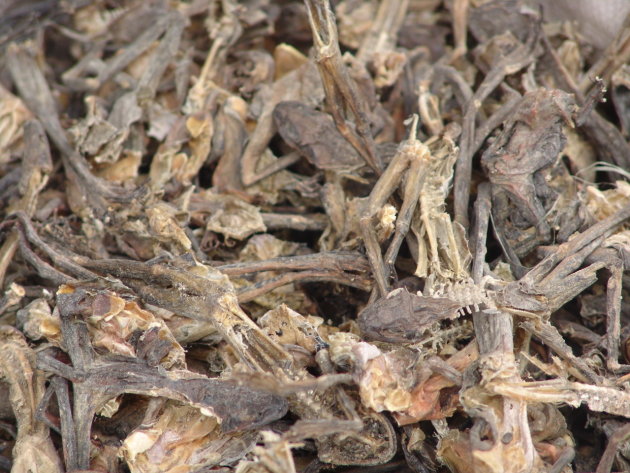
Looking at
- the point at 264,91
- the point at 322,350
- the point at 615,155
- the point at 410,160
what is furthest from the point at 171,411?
the point at 615,155

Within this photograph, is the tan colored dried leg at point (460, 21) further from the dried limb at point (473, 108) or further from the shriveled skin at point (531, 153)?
the shriveled skin at point (531, 153)

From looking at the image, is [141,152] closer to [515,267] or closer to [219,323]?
[219,323]

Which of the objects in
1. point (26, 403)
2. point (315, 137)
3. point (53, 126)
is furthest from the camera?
point (53, 126)

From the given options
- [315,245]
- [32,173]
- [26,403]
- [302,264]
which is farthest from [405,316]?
[32,173]

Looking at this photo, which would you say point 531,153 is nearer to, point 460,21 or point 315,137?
point 315,137

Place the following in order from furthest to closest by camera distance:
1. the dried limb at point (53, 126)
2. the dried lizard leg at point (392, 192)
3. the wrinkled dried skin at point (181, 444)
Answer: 1. the dried limb at point (53, 126)
2. the dried lizard leg at point (392, 192)
3. the wrinkled dried skin at point (181, 444)

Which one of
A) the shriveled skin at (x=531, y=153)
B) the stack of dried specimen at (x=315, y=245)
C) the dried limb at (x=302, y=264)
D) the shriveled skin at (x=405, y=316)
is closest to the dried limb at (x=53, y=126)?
the stack of dried specimen at (x=315, y=245)

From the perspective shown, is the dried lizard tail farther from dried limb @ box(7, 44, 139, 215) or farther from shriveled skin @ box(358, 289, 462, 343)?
dried limb @ box(7, 44, 139, 215)

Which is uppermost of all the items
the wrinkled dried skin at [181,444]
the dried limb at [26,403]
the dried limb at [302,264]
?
the dried limb at [302,264]
